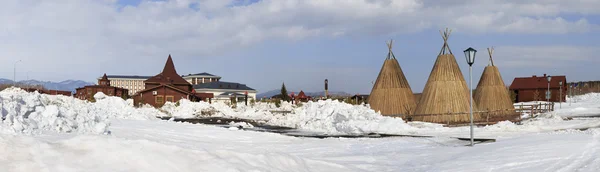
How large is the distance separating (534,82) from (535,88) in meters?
1.33

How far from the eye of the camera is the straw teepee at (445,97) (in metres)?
22.4

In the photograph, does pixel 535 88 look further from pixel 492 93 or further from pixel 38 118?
pixel 38 118

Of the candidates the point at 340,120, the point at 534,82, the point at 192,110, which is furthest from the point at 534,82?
the point at 340,120

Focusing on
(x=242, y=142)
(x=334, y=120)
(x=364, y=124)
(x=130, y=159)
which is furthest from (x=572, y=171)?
(x=334, y=120)

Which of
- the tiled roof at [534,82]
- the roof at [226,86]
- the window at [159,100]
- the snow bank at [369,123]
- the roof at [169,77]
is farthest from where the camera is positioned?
the roof at [226,86]

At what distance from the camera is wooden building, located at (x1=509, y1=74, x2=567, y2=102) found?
56938 mm

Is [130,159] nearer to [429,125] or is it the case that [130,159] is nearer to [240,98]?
[429,125]

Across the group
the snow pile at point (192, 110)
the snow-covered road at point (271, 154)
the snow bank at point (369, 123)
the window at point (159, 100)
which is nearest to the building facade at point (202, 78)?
the window at point (159, 100)

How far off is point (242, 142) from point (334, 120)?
7.64m

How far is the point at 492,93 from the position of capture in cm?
2991

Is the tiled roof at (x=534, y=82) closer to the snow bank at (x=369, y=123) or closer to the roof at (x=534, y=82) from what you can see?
the roof at (x=534, y=82)

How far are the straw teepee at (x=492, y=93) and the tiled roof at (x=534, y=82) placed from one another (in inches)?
1208

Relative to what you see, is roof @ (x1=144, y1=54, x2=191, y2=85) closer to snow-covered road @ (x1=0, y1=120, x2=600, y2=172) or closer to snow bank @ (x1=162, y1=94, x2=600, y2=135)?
snow bank @ (x1=162, y1=94, x2=600, y2=135)

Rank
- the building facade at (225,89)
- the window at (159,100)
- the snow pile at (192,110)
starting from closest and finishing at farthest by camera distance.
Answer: the snow pile at (192,110), the window at (159,100), the building facade at (225,89)
